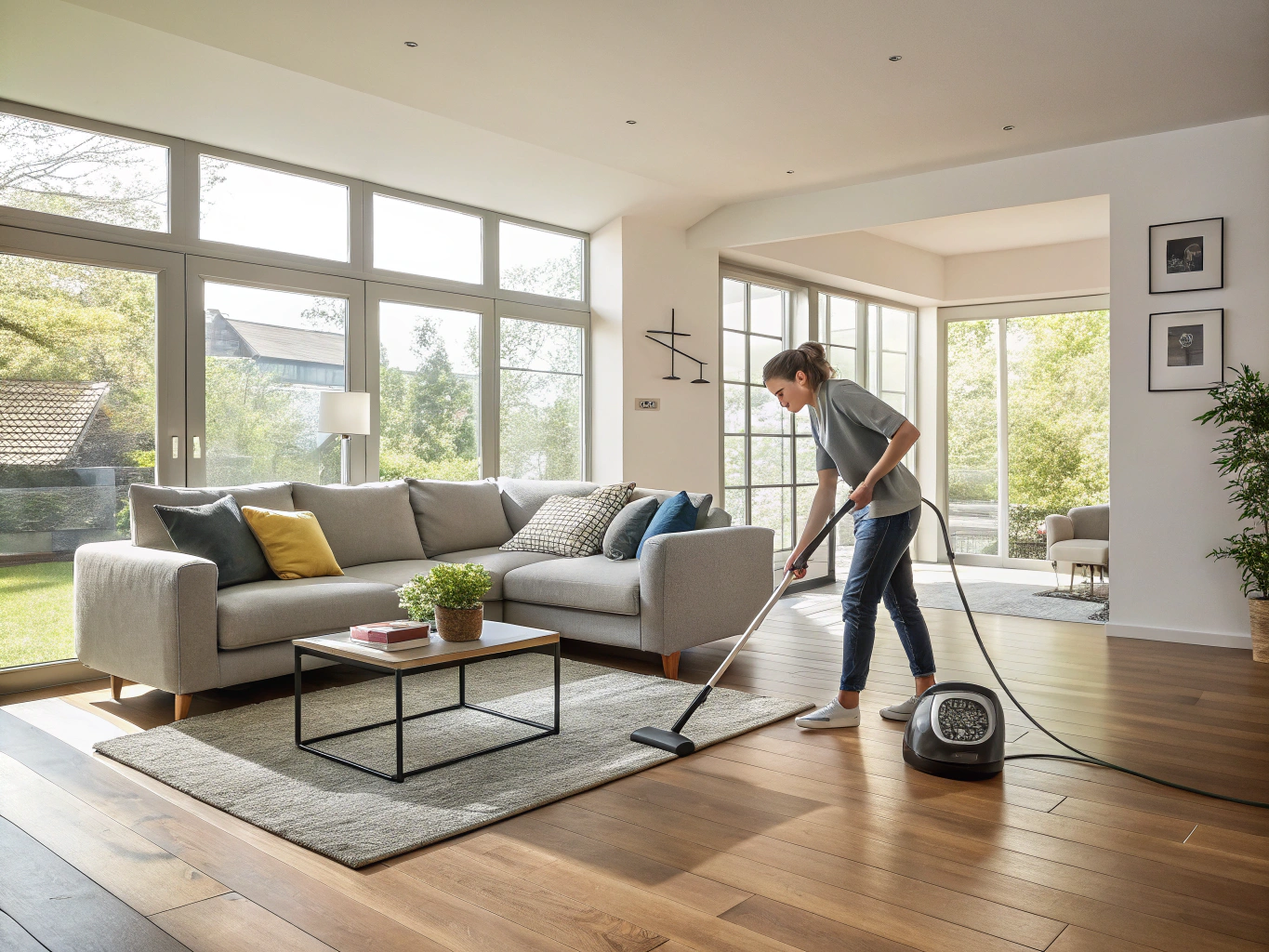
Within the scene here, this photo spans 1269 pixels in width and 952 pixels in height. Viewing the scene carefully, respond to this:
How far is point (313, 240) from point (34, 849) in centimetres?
353

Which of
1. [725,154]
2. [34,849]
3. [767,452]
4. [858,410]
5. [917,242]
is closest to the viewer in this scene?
[34,849]

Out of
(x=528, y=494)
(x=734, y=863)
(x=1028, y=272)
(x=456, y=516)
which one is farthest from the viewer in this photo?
(x=1028, y=272)

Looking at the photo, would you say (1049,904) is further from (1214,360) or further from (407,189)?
(407,189)

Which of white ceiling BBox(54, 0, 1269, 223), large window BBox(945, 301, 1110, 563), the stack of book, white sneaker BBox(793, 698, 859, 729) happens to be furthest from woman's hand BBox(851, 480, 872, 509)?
large window BBox(945, 301, 1110, 563)

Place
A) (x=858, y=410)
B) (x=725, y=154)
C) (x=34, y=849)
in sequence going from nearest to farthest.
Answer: (x=34, y=849), (x=858, y=410), (x=725, y=154)

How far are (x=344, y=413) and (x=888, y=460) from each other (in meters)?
2.75

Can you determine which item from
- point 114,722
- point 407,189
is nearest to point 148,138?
point 407,189

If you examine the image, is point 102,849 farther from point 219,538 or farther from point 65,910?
point 219,538

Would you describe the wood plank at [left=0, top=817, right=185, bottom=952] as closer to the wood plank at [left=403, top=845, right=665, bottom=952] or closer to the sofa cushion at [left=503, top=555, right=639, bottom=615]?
the wood plank at [left=403, top=845, right=665, bottom=952]

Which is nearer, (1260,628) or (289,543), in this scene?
(289,543)

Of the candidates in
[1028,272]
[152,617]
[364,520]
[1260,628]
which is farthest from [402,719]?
[1028,272]

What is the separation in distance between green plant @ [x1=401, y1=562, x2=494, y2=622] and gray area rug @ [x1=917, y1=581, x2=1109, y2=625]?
12.9 feet

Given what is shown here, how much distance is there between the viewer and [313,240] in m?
5.09

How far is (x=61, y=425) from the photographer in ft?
13.4
